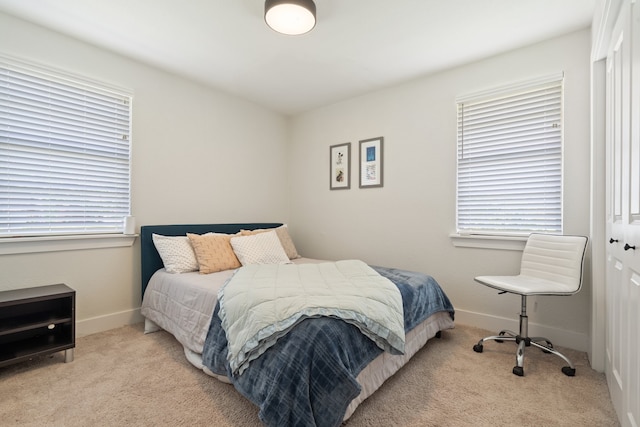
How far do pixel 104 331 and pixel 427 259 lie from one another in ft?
10.4

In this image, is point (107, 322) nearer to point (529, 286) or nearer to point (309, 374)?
point (309, 374)

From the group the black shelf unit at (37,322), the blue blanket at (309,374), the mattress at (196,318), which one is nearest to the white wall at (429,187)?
the mattress at (196,318)

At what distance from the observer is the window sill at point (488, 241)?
267 cm

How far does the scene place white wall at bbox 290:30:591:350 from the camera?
96.2 inches

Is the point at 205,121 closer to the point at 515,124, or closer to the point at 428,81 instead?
the point at 428,81

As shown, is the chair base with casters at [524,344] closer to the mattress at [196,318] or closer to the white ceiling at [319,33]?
the mattress at [196,318]

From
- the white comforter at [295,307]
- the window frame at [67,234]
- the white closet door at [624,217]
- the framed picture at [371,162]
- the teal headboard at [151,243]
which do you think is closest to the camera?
the white closet door at [624,217]

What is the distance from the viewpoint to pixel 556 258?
2326 mm

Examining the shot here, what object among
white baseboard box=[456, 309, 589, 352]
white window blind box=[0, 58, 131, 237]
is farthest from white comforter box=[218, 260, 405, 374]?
white window blind box=[0, 58, 131, 237]

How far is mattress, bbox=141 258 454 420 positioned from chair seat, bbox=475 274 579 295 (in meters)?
0.55

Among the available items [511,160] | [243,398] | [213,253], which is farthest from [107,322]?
[511,160]

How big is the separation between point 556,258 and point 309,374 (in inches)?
83.6

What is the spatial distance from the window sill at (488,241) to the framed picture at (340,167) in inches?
56.8

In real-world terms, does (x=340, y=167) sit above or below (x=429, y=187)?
above
